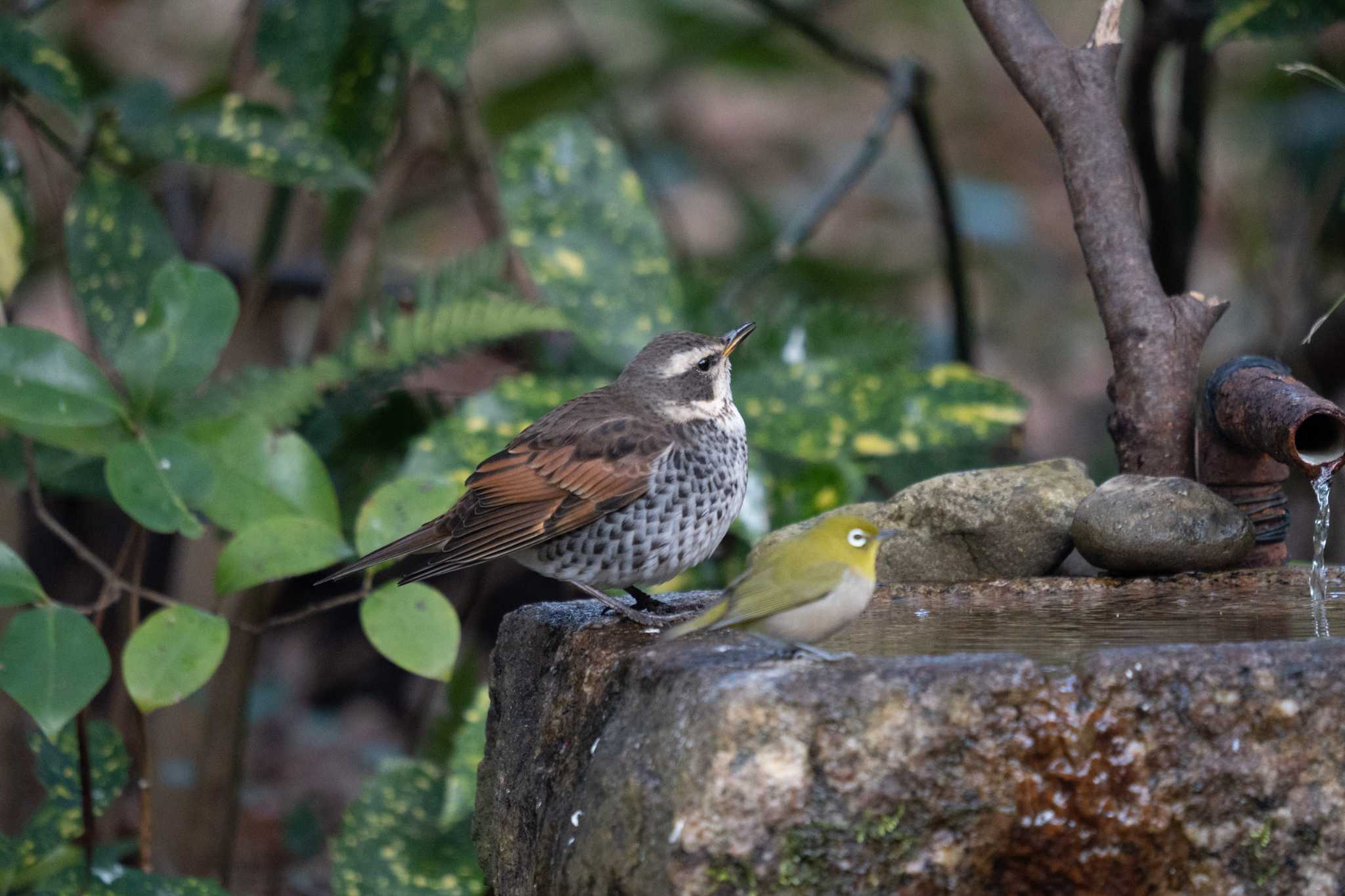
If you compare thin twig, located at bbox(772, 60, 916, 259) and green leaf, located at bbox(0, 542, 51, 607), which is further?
thin twig, located at bbox(772, 60, 916, 259)

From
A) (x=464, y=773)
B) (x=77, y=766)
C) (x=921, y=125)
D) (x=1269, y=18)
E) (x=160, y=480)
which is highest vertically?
(x=1269, y=18)

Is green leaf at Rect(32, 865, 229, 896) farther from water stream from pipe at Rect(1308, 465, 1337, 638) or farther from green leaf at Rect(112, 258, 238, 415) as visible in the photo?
water stream from pipe at Rect(1308, 465, 1337, 638)

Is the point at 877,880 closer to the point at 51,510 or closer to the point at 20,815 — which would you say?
the point at 20,815

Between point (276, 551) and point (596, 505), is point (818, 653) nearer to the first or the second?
point (596, 505)

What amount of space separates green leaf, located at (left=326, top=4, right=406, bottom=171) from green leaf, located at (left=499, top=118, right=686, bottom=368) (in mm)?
477

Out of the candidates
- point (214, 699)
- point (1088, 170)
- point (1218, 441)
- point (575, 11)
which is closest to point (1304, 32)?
point (1088, 170)

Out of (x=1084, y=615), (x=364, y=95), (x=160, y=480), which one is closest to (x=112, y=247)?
(x=364, y=95)

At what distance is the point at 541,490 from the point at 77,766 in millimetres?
1851

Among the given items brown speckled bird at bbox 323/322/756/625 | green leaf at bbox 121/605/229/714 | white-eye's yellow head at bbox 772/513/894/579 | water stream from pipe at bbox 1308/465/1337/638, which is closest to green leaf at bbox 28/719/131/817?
green leaf at bbox 121/605/229/714

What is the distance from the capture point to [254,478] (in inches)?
143

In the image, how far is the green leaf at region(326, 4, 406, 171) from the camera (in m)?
4.98

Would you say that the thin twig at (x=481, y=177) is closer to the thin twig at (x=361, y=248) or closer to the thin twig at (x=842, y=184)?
the thin twig at (x=361, y=248)

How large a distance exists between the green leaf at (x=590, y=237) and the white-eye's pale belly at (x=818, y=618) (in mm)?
2324

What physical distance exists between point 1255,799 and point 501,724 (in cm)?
155
